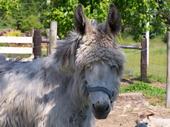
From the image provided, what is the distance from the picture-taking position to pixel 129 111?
857 cm

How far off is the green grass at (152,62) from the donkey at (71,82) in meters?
0.30

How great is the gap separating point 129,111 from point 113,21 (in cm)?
474

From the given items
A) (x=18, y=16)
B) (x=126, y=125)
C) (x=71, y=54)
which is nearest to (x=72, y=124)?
(x=71, y=54)

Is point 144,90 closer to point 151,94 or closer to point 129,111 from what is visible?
point 151,94

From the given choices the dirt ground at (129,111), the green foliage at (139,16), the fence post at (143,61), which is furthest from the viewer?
the fence post at (143,61)

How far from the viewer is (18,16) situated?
131ft

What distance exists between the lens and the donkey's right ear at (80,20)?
3.93m

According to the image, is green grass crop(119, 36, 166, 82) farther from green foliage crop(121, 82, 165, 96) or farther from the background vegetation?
the background vegetation

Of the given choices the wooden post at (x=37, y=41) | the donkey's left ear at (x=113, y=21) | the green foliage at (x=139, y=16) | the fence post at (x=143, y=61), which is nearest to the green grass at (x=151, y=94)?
the green foliage at (x=139, y=16)

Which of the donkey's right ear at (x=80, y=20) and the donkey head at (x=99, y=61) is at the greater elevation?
the donkey's right ear at (x=80, y=20)

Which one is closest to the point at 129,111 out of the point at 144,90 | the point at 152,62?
the point at 144,90

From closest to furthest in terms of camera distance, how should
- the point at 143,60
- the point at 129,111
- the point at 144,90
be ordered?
1. the point at 129,111
2. the point at 144,90
3. the point at 143,60

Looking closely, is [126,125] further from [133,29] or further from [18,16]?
[18,16]

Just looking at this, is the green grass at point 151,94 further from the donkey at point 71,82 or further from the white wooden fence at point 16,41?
the donkey at point 71,82
